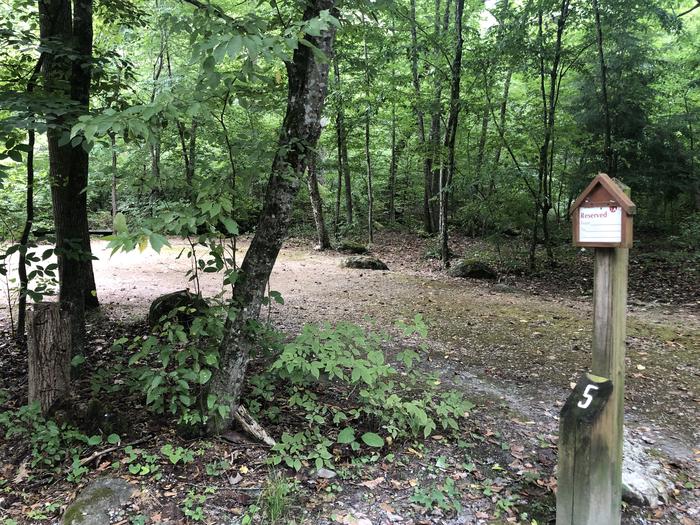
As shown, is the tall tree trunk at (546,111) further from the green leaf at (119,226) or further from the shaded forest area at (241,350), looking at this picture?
the green leaf at (119,226)

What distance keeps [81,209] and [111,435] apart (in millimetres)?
2588

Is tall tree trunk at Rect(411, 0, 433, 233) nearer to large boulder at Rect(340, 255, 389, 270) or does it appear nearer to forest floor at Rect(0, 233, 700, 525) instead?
large boulder at Rect(340, 255, 389, 270)

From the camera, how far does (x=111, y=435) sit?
119 inches

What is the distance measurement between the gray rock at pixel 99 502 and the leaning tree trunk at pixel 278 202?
0.66 meters

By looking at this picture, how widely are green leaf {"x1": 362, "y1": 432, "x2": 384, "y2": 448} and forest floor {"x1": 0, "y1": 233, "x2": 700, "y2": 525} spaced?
12 cm

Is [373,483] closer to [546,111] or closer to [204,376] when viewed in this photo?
[204,376]

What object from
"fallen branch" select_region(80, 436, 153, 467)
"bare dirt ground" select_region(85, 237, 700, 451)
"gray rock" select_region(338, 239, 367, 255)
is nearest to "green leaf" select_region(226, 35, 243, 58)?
"bare dirt ground" select_region(85, 237, 700, 451)

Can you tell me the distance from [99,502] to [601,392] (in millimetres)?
2752

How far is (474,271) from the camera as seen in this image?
10.5m

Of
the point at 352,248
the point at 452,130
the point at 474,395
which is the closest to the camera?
the point at 474,395

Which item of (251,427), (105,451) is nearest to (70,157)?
(105,451)

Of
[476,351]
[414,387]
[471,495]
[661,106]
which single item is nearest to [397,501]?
[471,495]

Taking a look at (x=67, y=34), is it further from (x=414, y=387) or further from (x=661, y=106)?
(x=661, y=106)

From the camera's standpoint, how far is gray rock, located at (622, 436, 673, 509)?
2719 mm
